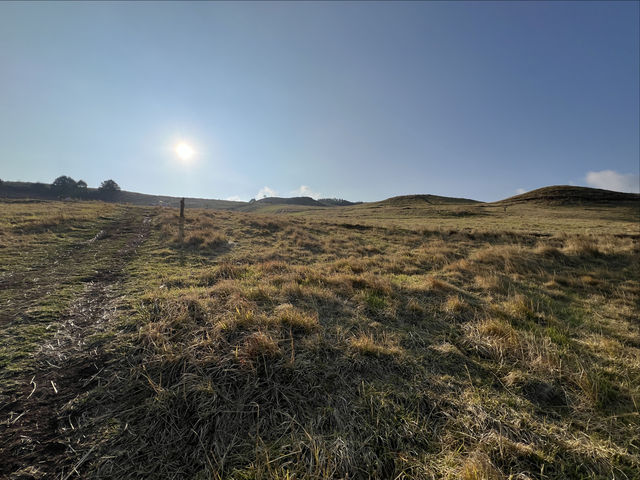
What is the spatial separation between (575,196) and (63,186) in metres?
163

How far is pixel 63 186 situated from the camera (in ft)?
288

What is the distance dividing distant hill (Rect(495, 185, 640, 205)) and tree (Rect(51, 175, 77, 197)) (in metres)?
150

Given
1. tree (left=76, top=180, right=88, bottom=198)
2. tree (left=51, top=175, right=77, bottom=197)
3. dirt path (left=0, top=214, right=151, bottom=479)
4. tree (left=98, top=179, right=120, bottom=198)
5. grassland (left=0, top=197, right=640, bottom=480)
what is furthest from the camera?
tree (left=98, top=179, right=120, bottom=198)

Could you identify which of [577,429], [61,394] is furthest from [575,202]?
[61,394]

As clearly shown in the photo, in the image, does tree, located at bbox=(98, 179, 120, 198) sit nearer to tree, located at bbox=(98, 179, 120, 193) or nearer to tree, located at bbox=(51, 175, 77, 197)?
tree, located at bbox=(98, 179, 120, 193)

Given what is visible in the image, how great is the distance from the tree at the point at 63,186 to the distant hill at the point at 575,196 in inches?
5894

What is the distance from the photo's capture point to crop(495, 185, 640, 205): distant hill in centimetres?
6500

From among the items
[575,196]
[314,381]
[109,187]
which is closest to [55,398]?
[314,381]

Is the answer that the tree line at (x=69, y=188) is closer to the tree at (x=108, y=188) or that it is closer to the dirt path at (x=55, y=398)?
the tree at (x=108, y=188)

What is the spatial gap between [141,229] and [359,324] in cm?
1891

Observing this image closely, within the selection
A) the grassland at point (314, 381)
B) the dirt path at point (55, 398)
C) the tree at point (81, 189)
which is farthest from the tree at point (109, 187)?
the dirt path at point (55, 398)

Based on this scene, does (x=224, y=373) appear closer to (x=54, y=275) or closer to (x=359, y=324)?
(x=359, y=324)

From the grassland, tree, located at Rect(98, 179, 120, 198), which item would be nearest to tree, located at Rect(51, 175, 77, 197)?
tree, located at Rect(98, 179, 120, 198)

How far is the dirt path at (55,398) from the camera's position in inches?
96.0
